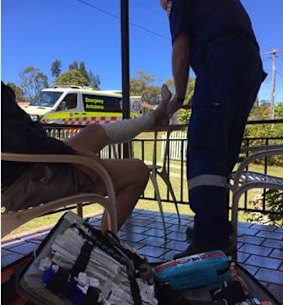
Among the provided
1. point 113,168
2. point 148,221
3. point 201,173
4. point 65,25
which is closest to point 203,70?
point 201,173

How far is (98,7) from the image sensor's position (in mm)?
12719

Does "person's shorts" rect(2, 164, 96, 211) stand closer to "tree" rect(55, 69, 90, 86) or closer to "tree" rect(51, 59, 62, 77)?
"tree" rect(55, 69, 90, 86)

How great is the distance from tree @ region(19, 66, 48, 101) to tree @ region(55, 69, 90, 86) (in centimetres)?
207

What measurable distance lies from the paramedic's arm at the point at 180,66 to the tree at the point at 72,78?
2692 centimetres

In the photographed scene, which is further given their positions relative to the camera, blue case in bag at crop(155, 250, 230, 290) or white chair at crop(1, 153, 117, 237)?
blue case in bag at crop(155, 250, 230, 290)

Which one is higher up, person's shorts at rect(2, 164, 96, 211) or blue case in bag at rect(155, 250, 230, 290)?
person's shorts at rect(2, 164, 96, 211)

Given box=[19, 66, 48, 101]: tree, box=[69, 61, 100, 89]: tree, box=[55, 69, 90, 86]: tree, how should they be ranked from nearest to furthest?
box=[19, 66, 48, 101]: tree
box=[55, 69, 90, 86]: tree
box=[69, 61, 100, 89]: tree

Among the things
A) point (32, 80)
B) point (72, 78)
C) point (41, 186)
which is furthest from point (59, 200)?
point (72, 78)

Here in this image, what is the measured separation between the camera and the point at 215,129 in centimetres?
158

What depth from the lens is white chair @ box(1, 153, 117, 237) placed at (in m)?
1.09

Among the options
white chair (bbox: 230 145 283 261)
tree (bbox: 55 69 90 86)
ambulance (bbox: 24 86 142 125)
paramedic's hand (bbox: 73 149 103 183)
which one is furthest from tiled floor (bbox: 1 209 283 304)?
tree (bbox: 55 69 90 86)

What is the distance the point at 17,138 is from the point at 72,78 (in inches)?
1117

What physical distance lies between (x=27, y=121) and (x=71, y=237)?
0.41 metres

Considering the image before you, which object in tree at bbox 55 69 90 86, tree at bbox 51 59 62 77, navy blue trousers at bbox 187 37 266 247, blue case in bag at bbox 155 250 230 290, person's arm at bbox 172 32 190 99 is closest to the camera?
blue case in bag at bbox 155 250 230 290
